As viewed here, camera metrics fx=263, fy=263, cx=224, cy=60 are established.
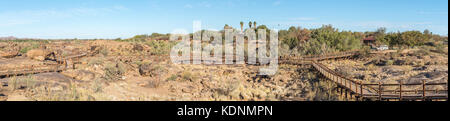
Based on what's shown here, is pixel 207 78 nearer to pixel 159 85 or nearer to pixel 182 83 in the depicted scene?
pixel 182 83

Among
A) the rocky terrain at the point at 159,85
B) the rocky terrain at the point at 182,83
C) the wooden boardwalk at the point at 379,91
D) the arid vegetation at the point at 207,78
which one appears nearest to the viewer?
the rocky terrain at the point at 159,85

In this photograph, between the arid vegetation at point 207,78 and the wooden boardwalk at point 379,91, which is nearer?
the wooden boardwalk at point 379,91

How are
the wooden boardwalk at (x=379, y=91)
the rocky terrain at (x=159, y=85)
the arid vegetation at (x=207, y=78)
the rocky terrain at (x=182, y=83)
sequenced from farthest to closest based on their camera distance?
the arid vegetation at (x=207, y=78) → the wooden boardwalk at (x=379, y=91) → the rocky terrain at (x=182, y=83) → the rocky terrain at (x=159, y=85)

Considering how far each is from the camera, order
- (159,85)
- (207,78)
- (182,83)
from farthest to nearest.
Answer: (207,78)
(182,83)
(159,85)

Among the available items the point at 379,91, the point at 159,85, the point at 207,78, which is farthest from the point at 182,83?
the point at 379,91

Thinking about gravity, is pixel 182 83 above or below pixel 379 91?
below

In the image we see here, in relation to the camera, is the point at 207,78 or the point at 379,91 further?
the point at 207,78

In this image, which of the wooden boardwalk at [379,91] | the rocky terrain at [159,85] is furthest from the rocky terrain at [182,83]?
the wooden boardwalk at [379,91]

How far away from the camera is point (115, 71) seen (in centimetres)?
1962

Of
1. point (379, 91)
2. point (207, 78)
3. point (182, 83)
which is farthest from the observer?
point (207, 78)

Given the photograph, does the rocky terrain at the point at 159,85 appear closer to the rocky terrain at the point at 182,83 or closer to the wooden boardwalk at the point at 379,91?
the rocky terrain at the point at 182,83

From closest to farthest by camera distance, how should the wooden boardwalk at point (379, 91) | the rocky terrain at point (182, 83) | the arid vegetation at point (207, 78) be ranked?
the rocky terrain at point (182, 83) → the wooden boardwalk at point (379, 91) → the arid vegetation at point (207, 78)
